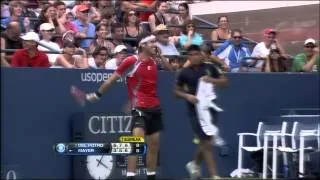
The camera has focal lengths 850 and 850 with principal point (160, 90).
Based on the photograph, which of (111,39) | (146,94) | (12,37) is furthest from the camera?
(111,39)

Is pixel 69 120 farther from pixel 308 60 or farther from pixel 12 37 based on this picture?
pixel 308 60

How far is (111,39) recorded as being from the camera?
1410cm

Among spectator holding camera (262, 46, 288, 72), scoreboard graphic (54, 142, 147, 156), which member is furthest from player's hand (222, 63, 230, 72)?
scoreboard graphic (54, 142, 147, 156)

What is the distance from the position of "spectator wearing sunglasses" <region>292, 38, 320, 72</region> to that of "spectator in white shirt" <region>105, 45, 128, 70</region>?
3814mm

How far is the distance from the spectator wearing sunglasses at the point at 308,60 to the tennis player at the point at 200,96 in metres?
3.75

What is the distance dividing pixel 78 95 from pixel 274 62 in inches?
171

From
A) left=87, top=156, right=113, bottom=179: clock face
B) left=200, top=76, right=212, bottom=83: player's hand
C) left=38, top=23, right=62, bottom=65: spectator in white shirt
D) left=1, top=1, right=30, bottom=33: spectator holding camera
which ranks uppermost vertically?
left=1, top=1, right=30, bottom=33: spectator holding camera

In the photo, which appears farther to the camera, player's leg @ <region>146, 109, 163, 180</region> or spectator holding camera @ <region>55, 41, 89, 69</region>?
spectator holding camera @ <region>55, 41, 89, 69</region>

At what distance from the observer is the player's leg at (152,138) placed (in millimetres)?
11477

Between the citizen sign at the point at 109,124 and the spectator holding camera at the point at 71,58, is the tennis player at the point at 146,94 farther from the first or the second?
the spectator holding camera at the point at 71,58

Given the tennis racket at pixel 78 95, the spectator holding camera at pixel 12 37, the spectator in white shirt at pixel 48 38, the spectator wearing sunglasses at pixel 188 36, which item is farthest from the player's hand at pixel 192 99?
the spectator wearing sunglasses at pixel 188 36

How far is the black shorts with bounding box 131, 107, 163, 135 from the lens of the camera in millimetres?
11445

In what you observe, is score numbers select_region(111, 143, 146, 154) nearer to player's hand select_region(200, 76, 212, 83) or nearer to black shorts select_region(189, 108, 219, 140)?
black shorts select_region(189, 108, 219, 140)

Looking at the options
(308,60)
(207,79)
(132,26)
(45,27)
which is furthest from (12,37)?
(308,60)
